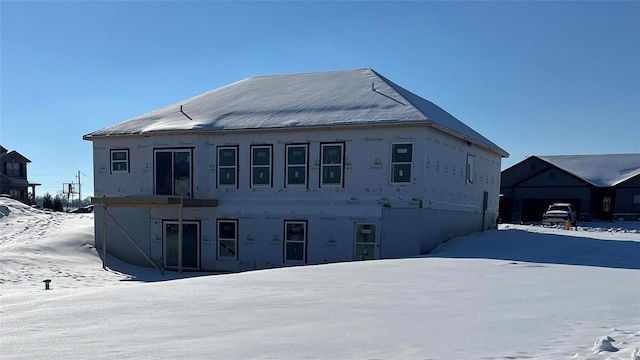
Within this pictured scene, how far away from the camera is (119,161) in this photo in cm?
1962

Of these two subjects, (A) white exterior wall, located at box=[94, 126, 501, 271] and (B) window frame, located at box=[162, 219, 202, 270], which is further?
(B) window frame, located at box=[162, 219, 202, 270]

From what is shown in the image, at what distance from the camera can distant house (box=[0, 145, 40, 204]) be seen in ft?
161

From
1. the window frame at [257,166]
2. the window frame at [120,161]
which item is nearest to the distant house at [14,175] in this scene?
the window frame at [120,161]

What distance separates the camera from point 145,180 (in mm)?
19109

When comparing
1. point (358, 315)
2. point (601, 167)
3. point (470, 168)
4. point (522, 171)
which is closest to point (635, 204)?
point (601, 167)

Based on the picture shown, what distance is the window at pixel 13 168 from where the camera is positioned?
50656 millimetres

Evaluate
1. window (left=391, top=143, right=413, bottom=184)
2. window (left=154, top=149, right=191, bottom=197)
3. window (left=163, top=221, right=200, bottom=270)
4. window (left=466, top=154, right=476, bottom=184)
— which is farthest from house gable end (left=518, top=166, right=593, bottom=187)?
window (left=154, top=149, right=191, bottom=197)

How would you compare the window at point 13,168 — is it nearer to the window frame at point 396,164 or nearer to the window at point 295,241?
the window at point 295,241

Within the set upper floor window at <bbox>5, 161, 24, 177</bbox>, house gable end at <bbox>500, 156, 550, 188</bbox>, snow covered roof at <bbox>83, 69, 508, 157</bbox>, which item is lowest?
upper floor window at <bbox>5, 161, 24, 177</bbox>

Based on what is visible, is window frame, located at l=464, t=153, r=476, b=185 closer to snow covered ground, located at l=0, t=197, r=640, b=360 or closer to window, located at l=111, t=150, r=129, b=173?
snow covered ground, located at l=0, t=197, r=640, b=360

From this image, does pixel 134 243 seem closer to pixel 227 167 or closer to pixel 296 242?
pixel 227 167

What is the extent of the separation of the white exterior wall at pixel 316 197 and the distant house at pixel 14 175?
124ft

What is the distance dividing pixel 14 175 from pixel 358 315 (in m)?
57.6

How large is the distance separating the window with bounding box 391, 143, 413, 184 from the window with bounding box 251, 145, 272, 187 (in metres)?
4.78
